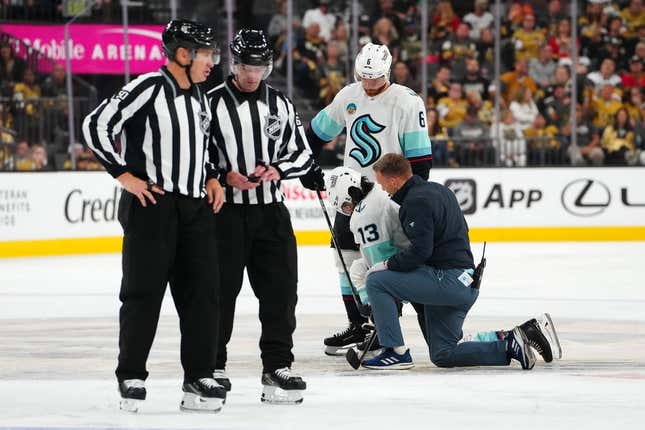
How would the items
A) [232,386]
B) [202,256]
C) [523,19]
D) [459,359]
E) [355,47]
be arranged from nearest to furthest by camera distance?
[202,256]
[232,386]
[459,359]
[355,47]
[523,19]

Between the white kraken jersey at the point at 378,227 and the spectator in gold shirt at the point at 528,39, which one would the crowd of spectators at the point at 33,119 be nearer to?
the spectator in gold shirt at the point at 528,39

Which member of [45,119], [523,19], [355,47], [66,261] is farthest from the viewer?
[523,19]

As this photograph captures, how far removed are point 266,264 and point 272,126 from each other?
0.55 metres

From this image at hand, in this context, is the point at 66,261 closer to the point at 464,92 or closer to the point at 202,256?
the point at 464,92

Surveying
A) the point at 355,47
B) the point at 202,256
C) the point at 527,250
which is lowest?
the point at 527,250

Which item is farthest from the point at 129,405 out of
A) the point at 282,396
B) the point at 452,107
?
the point at 452,107

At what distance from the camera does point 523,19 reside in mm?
17359

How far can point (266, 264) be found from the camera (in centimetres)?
536

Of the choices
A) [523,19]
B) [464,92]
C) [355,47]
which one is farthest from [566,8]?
[355,47]

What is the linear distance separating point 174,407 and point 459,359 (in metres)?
1.56

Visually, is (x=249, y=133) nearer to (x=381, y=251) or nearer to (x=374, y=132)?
(x=381, y=251)

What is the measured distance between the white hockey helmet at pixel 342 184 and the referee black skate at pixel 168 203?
4.69ft

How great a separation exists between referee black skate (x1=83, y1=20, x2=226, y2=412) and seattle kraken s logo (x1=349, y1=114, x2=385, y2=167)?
1.86m

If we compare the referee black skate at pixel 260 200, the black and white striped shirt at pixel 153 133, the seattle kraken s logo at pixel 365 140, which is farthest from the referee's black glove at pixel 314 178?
the seattle kraken s logo at pixel 365 140
